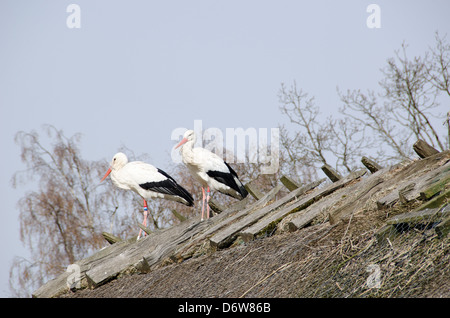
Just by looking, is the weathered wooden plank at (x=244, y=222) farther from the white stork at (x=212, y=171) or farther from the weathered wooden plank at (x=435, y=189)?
the white stork at (x=212, y=171)

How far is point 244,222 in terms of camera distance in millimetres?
6398

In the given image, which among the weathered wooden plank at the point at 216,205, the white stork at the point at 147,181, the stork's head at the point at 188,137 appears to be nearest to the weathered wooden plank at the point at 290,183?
the weathered wooden plank at the point at 216,205

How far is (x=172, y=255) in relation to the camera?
677 centimetres

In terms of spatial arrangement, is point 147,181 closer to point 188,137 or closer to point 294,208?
point 188,137

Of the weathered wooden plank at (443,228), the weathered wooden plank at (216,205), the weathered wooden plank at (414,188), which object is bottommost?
the weathered wooden plank at (216,205)

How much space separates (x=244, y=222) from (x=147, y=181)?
5.45 meters

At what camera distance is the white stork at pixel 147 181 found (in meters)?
11.3

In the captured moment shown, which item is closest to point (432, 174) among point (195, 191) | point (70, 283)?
point (70, 283)

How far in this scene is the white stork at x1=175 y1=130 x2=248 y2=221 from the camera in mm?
10109

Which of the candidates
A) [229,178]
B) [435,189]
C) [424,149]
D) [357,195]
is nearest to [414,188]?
[435,189]

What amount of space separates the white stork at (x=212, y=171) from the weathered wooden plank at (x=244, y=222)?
3355 mm
